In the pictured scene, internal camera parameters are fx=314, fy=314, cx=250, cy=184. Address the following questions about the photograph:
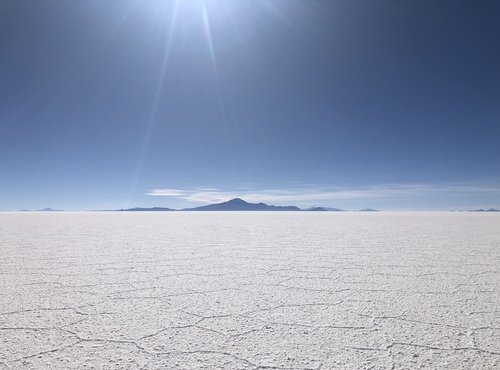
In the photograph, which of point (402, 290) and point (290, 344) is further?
point (402, 290)

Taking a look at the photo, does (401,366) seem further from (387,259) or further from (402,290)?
(387,259)

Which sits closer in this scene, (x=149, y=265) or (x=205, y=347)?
(x=205, y=347)

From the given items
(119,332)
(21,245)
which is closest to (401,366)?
(119,332)

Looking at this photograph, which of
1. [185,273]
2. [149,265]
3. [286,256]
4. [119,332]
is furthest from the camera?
[286,256]

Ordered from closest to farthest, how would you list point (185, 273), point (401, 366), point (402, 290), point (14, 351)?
point (401, 366) < point (14, 351) < point (402, 290) < point (185, 273)

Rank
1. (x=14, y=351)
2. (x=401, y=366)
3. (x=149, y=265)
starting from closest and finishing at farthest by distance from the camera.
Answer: (x=401, y=366), (x=14, y=351), (x=149, y=265)

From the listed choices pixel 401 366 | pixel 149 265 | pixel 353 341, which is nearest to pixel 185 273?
pixel 149 265

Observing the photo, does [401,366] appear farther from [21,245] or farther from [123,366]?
[21,245]

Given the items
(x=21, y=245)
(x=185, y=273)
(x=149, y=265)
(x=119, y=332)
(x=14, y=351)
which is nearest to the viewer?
(x=14, y=351)
